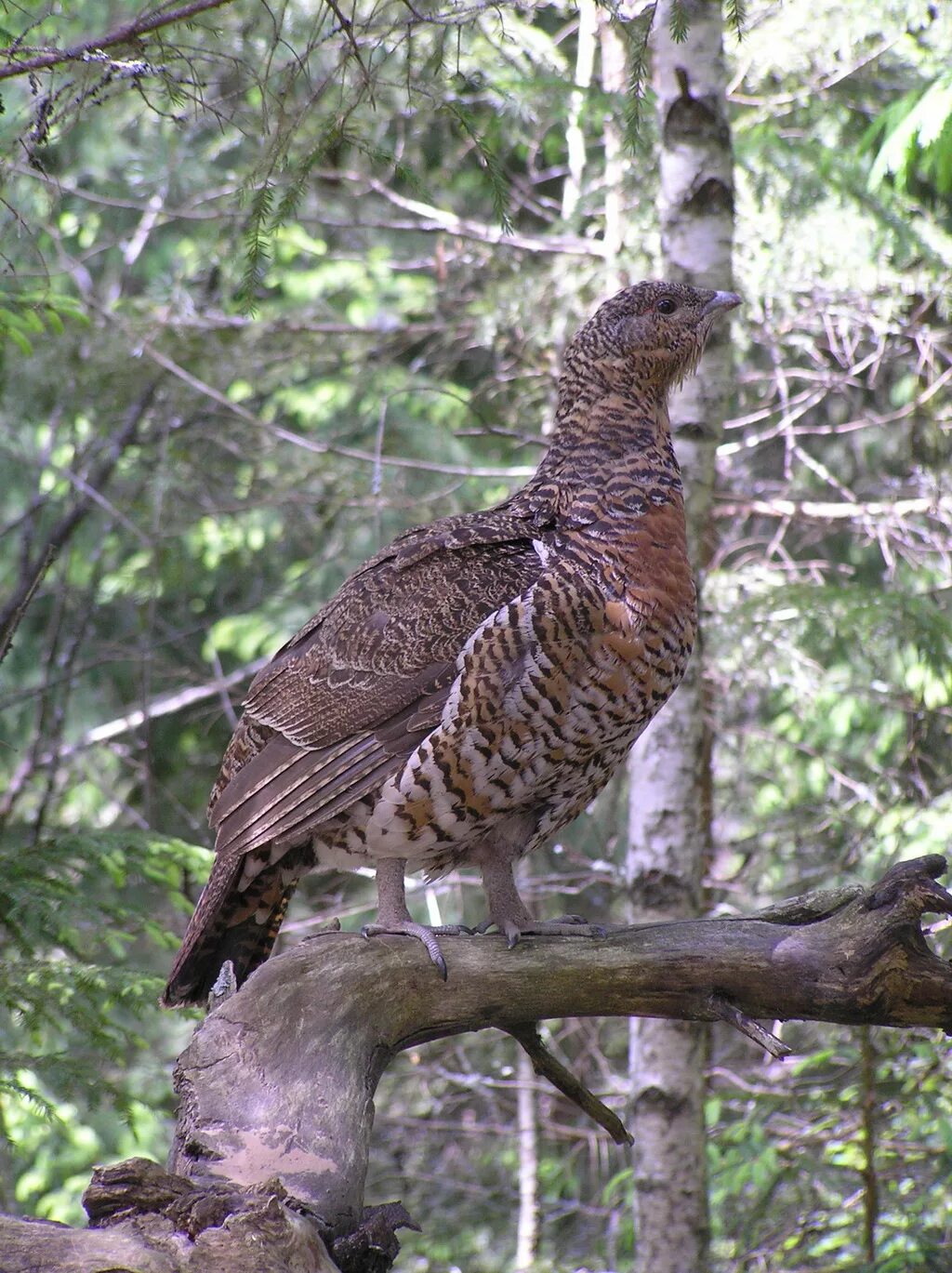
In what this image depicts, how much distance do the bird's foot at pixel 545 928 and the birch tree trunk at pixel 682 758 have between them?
148 cm

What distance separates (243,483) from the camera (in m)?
8.77

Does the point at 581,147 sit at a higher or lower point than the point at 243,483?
higher

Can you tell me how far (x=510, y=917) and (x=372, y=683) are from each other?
2.69 feet

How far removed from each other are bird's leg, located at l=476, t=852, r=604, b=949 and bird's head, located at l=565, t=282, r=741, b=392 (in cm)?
165

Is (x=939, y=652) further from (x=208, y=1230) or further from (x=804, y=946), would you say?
(x=208, y=1230)

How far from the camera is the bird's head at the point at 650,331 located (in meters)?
4.30

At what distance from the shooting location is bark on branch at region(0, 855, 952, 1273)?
237 cm

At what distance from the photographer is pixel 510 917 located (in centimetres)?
389

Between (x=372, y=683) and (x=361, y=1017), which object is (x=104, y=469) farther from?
(x=361, y=1017)

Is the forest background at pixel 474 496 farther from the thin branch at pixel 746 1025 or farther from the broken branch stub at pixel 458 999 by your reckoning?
the thin branch at pixel 746 1025

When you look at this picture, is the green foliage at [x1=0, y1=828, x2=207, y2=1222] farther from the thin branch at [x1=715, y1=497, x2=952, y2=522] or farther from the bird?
the thin branch at [x1=715, y1=497, x2=952, y2=522]

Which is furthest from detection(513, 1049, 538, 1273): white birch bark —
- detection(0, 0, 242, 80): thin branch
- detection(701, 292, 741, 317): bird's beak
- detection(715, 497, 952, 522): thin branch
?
detection(0, 0, 242, 80): thin branch

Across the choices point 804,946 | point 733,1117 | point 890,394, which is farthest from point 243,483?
point 804,946

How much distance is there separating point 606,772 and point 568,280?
3.92m
